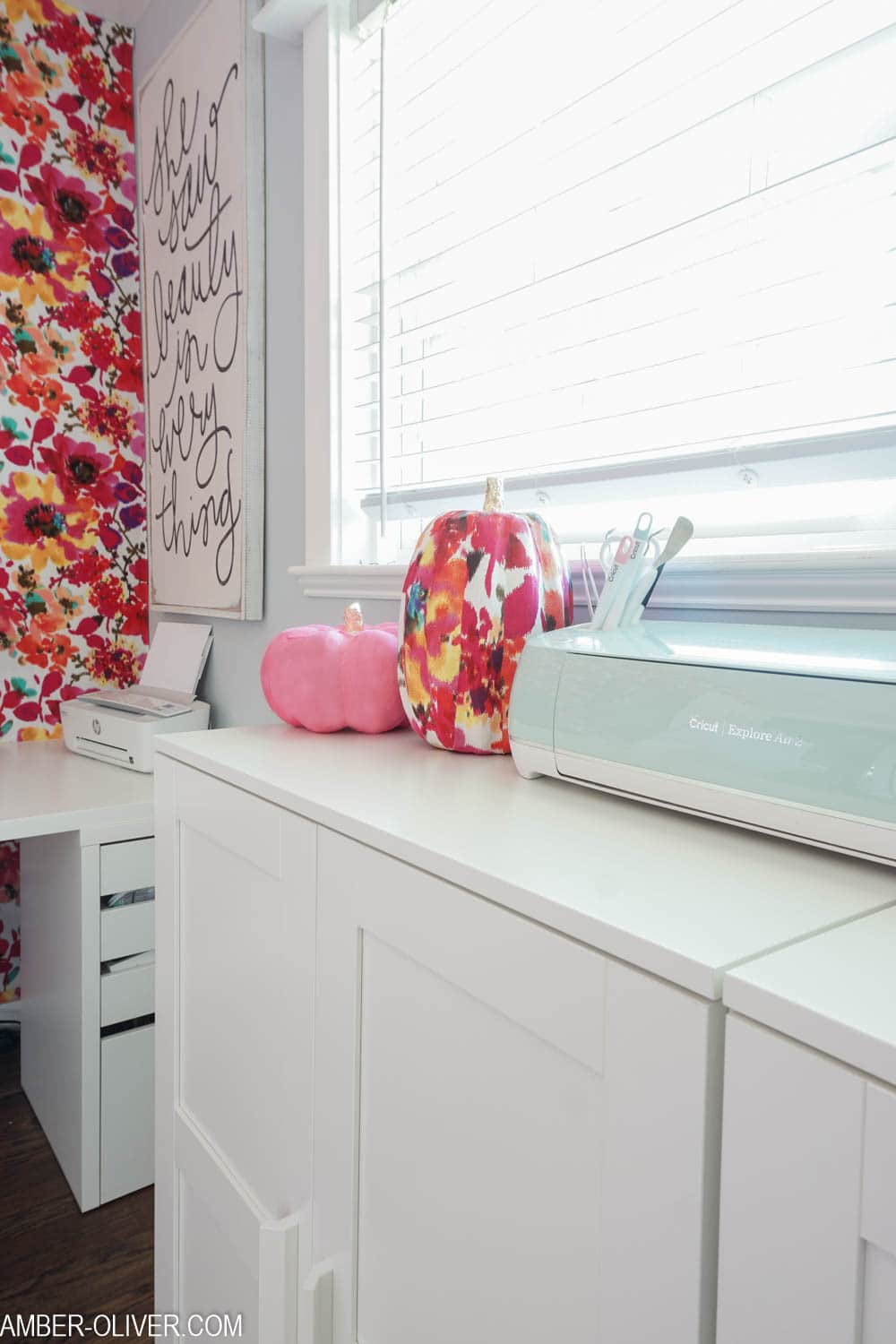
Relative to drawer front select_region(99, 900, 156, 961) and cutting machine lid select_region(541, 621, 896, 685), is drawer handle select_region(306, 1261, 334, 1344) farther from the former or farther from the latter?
drawer front select_region(99, 900, 156, 961)

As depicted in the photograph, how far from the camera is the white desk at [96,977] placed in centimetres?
152

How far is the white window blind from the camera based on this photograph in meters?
0.83

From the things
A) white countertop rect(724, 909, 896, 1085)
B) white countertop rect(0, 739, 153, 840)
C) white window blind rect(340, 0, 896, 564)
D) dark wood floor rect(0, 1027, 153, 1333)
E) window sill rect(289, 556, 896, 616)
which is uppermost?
white window blind rect(340, 0, 896, 564)

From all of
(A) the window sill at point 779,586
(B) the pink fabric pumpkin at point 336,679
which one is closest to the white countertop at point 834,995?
(A) the window sill at point 779,586

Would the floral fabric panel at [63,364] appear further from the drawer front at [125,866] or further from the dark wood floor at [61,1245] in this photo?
the drawer front at [125,866]

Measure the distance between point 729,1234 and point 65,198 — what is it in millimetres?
2410

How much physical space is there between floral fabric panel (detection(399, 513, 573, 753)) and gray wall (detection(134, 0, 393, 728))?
61 centimetres

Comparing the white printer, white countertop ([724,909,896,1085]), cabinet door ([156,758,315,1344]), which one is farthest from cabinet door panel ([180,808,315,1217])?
the white printer

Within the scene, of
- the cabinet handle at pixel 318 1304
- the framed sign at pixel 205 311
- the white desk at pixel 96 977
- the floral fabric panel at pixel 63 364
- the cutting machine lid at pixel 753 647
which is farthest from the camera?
the floral fabric panel at pixel 63 364

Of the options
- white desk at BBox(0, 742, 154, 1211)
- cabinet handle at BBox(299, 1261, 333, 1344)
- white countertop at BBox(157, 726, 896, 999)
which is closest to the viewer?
white countertop at BBox(157, 726, 896, 999)

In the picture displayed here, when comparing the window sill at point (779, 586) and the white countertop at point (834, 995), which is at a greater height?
the window sill at point (779, 586)

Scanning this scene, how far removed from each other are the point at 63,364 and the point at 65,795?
3.65 ft

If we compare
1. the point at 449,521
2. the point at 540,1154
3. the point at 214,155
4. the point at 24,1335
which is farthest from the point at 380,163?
the point at 24,1335

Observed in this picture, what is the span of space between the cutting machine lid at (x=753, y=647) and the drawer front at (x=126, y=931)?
109cm
